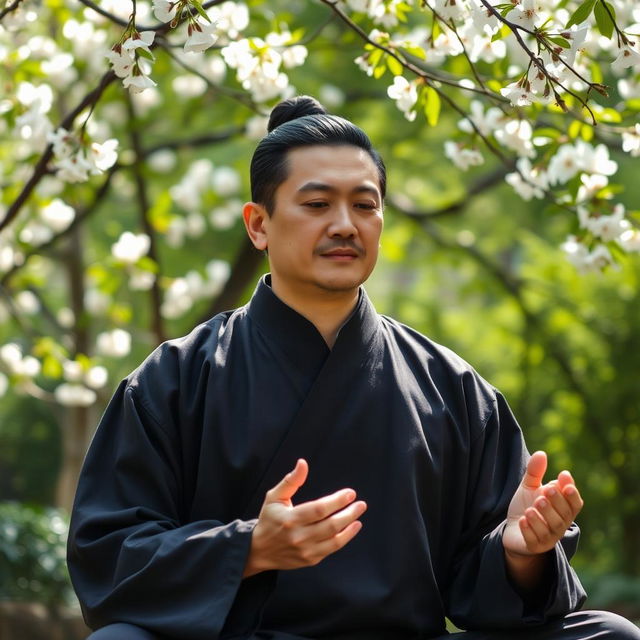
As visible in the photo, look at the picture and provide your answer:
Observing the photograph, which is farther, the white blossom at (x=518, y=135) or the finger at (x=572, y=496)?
the white blossom at (x=518, y=135)

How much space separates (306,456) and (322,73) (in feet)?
16.2

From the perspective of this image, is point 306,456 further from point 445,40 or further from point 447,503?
point 445,40

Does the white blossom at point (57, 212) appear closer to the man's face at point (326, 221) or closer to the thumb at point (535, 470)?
the man's face at point (326, 221)

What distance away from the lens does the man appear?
2.66 meters

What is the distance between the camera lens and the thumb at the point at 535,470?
2743 mm

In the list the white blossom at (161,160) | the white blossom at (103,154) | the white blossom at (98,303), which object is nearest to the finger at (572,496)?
the white blossom at (103,154)

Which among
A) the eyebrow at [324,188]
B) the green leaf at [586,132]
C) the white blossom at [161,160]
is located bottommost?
the eyebrow at [324,188]

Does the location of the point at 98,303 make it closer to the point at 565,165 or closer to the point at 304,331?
the point at 565,165

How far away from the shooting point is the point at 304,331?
307 cm

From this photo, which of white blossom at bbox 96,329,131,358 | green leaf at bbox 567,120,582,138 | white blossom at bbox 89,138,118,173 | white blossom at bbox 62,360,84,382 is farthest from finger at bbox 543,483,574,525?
white blossom at bbox 96,329,131,358

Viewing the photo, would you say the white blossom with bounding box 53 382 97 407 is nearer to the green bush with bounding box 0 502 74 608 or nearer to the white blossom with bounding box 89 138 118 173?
the green bush with bounding box 0 502 74 608

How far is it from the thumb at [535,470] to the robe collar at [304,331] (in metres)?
0.53

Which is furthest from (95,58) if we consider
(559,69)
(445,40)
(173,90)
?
(559,69)

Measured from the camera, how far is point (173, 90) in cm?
754
